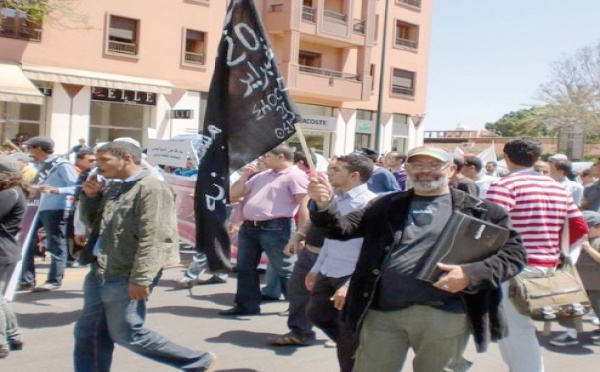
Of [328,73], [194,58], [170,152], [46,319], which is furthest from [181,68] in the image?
[46,319]

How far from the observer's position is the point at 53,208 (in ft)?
28.9

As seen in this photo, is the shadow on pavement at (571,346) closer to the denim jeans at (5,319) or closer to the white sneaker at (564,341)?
the white sneaker at (564,341)

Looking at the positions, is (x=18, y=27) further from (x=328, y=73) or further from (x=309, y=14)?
(x=328, y=73)

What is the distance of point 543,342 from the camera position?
7195 mm

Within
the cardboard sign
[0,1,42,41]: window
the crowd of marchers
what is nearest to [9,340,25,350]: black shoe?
the crowd of marchers

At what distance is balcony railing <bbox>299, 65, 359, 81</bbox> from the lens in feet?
111

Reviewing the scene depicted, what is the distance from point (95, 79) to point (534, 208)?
2292 cm

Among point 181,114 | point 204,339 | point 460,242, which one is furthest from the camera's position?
point 181,114

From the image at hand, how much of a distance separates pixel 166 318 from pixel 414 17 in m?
33.4

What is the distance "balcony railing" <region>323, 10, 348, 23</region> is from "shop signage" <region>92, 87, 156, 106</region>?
954cm

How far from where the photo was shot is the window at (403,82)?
125 feet

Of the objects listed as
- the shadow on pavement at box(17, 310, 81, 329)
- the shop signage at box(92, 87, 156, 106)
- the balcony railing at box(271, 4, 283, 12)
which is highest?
the balcony railing at box(271, 4, 283, 12)

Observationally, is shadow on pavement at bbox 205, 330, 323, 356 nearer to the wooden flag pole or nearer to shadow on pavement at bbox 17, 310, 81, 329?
shadow on pavement at bbox 17, 310, 81, 329

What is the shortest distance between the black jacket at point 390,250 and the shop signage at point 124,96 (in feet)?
79.2
